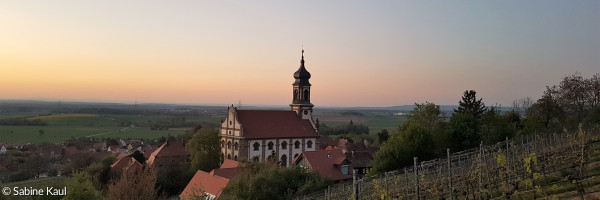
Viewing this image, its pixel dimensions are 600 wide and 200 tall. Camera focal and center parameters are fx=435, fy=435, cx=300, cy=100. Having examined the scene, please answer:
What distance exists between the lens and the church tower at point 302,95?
5425 centimetres

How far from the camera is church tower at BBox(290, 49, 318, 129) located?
5425 cm

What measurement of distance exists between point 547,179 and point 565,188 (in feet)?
5.12

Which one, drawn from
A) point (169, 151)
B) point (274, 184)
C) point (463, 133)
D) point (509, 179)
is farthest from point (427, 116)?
point (169, 151)

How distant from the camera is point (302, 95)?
5516cm

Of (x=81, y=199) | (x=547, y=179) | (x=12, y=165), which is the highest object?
(x=547, y=179)

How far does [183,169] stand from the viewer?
43.1 metres

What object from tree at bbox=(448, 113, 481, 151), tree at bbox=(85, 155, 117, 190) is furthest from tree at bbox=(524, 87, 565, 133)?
tree at bbox=(85, 155, 117, 190)

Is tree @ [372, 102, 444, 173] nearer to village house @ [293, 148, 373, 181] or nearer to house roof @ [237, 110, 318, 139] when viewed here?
village house @ [293, 148, 373, 181]

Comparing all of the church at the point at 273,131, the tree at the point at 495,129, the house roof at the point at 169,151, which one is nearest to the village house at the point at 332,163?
the church at the point at 273,131

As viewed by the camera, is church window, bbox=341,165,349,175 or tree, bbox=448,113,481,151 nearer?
tree, bbox=448,113,481,151

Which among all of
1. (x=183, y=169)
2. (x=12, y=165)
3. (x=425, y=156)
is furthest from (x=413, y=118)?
(x=12, y=165)

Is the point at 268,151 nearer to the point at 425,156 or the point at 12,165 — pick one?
the point at 425,156

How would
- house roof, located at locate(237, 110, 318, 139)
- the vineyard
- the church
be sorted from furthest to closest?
house roof, located at locate(237, 110, 318, 139), the church, the vineyard

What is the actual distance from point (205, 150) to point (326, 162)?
15964 millimetres
